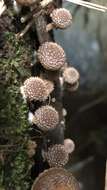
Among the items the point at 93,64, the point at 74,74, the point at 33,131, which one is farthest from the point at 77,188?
the point at 93,64

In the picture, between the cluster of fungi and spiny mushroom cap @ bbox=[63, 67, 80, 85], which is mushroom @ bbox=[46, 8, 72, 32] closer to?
the cluster of fungi

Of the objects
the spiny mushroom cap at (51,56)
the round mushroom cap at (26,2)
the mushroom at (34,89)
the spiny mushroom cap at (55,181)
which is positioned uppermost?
the round mushroom cap at (26,2)

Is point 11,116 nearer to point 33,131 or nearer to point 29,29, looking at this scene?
point 33,131

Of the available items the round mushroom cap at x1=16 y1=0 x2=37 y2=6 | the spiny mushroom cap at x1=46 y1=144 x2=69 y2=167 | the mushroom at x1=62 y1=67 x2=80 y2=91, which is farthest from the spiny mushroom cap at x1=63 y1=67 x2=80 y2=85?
the round mushroom cap at x1=16 y1=0 x2=37 y2=6

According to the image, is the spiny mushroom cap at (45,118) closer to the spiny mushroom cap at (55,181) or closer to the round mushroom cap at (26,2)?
the spiny mushroom cap at (55,181)

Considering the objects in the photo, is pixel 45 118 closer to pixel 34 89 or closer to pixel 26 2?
pixel 34 89

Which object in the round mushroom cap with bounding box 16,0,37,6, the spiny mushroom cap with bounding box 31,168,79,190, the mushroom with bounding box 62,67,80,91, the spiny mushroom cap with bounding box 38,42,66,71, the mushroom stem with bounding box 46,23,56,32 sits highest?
the round mushroom cap with bounding box 16,0,37,6

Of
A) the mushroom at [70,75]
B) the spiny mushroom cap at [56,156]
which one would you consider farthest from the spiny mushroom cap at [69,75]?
the spiny mushroom cap at [56,156]
